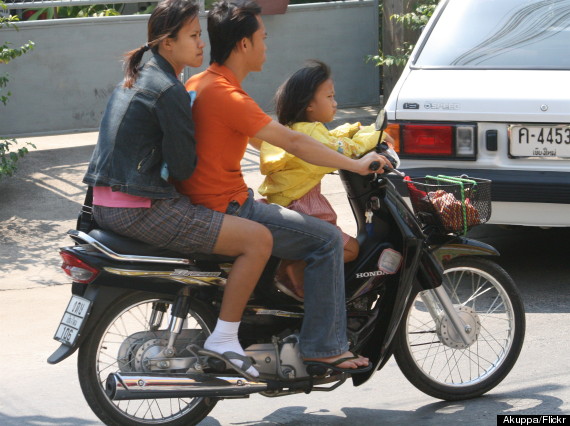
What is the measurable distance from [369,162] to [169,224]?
81 centimetres

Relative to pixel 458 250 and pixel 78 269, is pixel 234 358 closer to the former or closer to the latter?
pixel 78 269

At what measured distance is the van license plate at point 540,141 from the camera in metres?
5.91

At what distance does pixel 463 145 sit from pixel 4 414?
2.96 metres

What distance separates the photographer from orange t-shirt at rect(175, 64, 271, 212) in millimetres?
4004

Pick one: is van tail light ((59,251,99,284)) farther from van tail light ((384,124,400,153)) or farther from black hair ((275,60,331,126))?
van tail light ((384,124,400,153))

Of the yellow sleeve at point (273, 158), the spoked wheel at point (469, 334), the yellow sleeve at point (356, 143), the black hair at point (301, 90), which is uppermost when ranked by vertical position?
the black hair at point (301, 90)

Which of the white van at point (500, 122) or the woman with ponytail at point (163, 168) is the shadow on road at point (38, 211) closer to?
the white van at point (500, 122)

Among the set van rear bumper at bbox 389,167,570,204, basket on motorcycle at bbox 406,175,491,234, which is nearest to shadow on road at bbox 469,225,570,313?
van rear bumper at bbox 389,167,570,204

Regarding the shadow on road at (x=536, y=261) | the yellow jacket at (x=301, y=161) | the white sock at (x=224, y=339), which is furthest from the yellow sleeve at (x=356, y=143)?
the shadow on road at (x=536, y=261)

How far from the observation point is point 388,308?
175 inches

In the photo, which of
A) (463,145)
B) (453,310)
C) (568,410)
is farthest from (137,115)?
(463,145)

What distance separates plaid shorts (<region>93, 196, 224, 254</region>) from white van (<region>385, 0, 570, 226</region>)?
2360mm

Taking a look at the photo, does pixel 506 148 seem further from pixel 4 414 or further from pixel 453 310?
pixel 4 414

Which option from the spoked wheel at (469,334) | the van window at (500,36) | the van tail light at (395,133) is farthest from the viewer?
the van window at (500,36)
